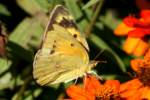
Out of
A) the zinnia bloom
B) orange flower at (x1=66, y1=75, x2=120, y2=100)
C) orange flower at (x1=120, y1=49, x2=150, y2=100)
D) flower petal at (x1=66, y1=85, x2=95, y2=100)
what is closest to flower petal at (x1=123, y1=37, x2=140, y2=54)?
the zinnia bloom


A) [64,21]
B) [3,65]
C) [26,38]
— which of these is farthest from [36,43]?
[64,21]

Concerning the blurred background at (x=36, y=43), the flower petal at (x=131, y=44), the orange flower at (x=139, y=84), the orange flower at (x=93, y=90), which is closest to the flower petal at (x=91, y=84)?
the orange flower at (x=93, y=90)

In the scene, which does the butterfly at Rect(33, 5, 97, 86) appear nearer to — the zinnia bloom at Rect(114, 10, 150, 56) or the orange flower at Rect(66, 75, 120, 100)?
the orange flower at Rect(66, 75, 120, 100)

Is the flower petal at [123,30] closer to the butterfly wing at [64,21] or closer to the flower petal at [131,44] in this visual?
the flower petal at [131,44]

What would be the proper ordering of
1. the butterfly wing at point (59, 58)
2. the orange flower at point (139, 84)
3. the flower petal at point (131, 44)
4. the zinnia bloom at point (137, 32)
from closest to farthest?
1. the butterfly wing at point (59, 58)
2. the orange flower at point (139, 84)
3. the zinnia bloom at point (137, 32)
4. the flower petal at point (131, 44)

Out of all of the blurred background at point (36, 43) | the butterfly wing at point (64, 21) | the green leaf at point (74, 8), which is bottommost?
the blurred background at point (36, 43)

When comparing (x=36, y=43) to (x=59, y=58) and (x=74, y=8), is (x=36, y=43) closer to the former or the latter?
(x=74, y=8)

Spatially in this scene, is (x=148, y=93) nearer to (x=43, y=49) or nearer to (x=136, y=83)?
(x=136, y=83)
